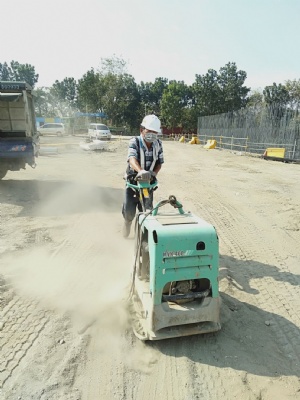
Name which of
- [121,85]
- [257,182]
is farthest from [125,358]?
[121,85]

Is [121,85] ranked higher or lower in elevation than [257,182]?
higher

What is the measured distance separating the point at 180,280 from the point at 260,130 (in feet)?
63.2

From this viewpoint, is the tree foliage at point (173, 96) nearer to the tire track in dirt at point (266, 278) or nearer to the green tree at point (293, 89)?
the green tree at point (293, 89)

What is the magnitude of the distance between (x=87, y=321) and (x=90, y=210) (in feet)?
13.5

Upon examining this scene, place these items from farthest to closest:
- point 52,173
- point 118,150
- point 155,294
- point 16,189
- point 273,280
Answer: point 118,150, point 52,173, point 16,189, point 273,280, point 155,294

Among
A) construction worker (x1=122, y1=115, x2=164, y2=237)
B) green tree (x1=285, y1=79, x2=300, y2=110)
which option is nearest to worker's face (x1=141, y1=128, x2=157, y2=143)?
construction worker (x1=122, y1=115, x2=164, y2=237)

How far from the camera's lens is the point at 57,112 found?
271ft

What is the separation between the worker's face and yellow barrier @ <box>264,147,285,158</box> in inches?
582

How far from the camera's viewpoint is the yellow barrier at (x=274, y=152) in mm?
16922

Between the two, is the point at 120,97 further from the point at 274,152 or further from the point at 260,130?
the point at 274,152

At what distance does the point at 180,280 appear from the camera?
2721 millimetres

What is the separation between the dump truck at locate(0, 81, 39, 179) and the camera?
26.8 feet

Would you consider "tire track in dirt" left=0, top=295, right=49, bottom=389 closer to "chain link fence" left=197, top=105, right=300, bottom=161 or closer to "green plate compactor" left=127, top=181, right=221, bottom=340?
"green plate compactor" left=127, top=181, right=221, bottom=340

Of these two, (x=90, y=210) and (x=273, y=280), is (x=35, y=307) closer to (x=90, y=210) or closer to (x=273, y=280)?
(x=273, y=280)
